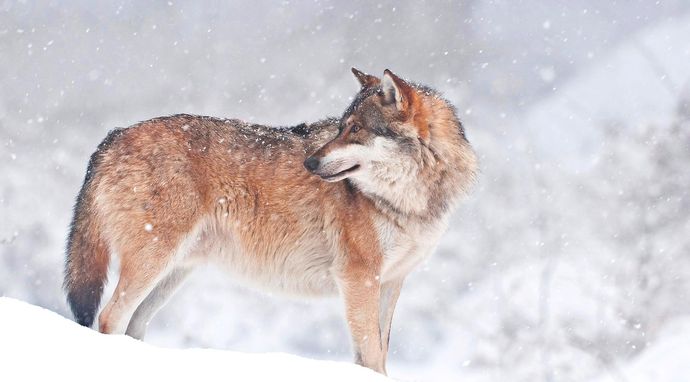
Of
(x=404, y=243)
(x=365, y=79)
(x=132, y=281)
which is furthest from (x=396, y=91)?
(x=132, y=281)

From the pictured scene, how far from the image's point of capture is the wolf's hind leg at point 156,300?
564cm

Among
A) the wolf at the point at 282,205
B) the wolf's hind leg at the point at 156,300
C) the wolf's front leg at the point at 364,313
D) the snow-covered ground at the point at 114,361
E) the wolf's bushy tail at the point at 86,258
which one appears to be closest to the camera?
the snow-covered ground at the point at 114,361

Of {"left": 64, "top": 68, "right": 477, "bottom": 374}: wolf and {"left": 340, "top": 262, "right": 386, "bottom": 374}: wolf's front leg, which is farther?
{"left": 64, "top": 68, "right": 477, "bottom": 374}: wolf

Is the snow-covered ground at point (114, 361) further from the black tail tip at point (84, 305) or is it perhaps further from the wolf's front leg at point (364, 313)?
the black tail tip at point (84, 305)

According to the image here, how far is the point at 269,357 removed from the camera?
3139 millimetres

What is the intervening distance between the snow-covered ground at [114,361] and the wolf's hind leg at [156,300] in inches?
93.9

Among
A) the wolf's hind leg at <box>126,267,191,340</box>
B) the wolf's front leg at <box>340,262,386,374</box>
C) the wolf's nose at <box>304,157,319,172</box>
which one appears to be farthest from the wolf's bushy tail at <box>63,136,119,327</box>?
the wolf's front leg at <box>340,262,386,374</box>

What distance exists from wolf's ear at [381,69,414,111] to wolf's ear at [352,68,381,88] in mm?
292

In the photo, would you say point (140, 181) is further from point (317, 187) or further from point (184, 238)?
point (317, 187)

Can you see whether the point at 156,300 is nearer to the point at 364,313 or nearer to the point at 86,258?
the point at 86,258

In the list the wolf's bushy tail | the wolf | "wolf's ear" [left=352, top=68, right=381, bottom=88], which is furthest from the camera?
"wolf's ear" [left=352, top=68, right=381, bottom=88]

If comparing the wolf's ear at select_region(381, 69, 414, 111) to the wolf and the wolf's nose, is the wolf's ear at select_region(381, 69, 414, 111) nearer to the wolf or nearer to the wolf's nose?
the wolf

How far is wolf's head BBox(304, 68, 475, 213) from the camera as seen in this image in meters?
5.01

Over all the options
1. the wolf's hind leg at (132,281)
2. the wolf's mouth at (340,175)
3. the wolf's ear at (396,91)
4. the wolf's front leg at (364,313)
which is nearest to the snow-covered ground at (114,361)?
the wolf's front leg at (364,313)
